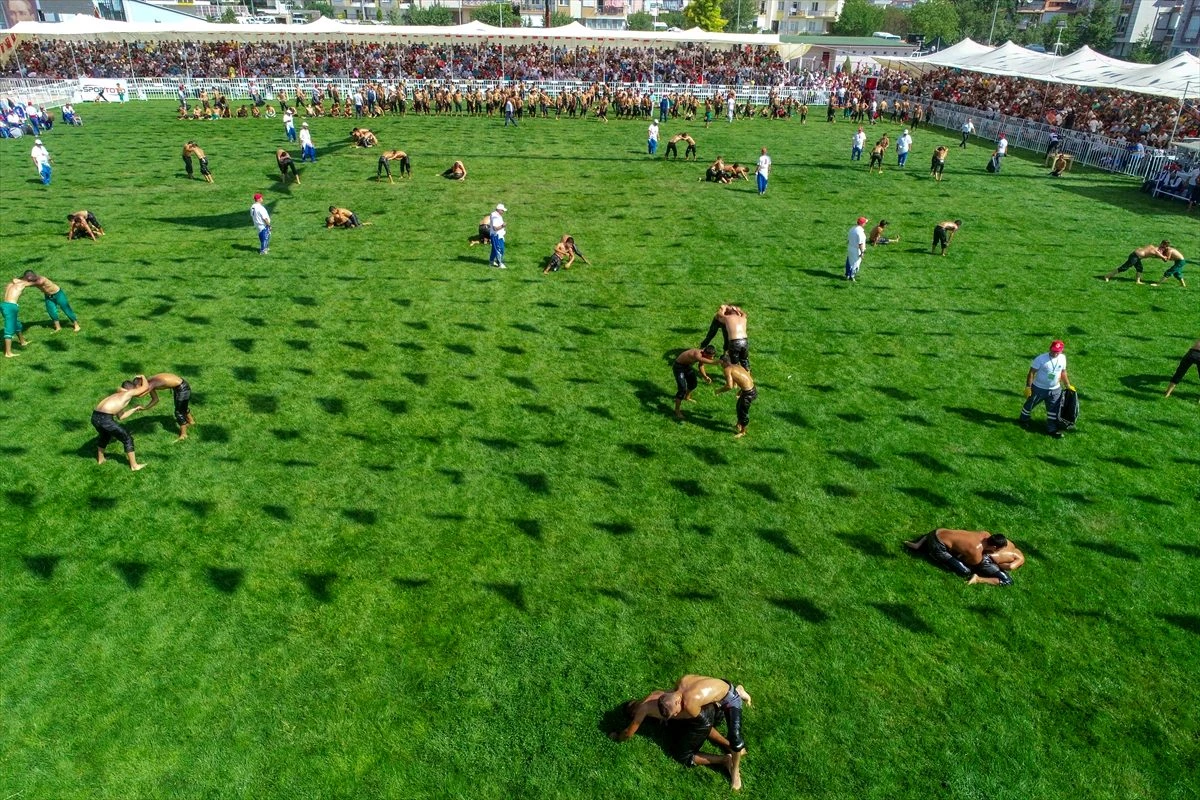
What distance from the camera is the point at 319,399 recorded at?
Result: 1259 centimetres

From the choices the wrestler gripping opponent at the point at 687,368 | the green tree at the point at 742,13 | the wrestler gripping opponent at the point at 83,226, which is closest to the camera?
the wrestler gripping opponent at the point at 687,368

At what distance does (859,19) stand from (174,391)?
113 m

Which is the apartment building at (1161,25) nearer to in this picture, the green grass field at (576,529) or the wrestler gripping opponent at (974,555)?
the green grass field at (576,529)

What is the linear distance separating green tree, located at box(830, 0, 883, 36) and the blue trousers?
4271 inches

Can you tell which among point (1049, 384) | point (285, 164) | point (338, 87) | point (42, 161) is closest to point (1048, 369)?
point (1049, 384)

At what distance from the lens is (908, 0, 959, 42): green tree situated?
10125 cm

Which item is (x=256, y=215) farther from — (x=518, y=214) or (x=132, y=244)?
(x=518, y=214)

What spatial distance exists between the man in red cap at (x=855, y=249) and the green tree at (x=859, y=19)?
101871 mm

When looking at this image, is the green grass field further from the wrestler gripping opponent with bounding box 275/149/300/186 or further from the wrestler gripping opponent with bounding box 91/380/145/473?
the wrestler gripping opponent with bounding box 275/149/300/186

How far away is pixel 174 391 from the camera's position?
36.7ft

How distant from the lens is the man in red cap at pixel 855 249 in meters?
17.2

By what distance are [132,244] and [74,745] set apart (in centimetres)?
1699

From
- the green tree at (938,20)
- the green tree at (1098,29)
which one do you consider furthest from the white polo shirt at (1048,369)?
the green tree at (938,20)

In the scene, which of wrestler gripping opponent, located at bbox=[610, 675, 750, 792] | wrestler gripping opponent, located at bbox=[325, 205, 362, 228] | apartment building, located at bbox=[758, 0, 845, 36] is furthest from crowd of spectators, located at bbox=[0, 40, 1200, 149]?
apartment building, located at bbox=[758, 0, 845, 36]
